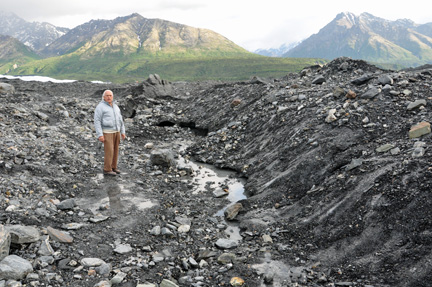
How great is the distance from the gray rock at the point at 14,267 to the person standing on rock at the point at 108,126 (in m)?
6.24

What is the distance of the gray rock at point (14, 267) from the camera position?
19.1 ft

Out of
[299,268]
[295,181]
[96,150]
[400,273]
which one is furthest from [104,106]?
[400,273]

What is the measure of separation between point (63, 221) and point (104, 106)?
5.04 metres

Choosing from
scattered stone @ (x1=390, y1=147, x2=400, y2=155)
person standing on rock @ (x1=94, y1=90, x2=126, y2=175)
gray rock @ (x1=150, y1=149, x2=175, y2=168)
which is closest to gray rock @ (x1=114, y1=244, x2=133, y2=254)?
person standing on rock @ (x1=94, y1=90, x2=126, y2=175)

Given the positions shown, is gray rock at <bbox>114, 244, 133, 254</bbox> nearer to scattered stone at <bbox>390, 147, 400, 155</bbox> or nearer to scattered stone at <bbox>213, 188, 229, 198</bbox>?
scattered stone at <bbox>213, 188, 229, 198</bbox>

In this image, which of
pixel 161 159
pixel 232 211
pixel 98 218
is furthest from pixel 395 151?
pixel 161 159

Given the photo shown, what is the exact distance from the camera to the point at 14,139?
501 inches

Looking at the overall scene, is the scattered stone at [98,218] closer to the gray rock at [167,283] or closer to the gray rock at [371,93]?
the gray rock at [167,283]

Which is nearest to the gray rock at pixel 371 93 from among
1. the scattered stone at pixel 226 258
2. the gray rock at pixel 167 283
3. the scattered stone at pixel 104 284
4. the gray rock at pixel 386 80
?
the gray rock at pixel 386 80

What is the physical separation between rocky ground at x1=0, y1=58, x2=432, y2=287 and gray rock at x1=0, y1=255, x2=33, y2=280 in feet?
0.07

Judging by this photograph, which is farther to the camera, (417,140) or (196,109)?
(196,109)

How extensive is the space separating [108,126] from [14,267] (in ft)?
22.9

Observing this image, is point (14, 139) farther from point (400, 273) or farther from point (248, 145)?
point (400, 273)

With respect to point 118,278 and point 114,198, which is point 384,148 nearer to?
point 118,278
